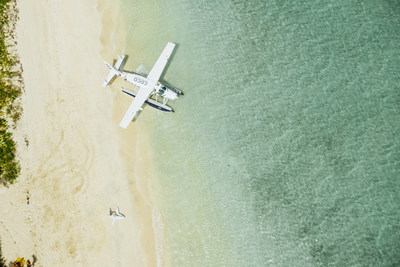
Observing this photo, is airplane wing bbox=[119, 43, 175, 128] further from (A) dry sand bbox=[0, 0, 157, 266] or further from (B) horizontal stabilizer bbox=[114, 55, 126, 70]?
(B) horizontal stabilizer bbox=[114, 55, 126, 70]

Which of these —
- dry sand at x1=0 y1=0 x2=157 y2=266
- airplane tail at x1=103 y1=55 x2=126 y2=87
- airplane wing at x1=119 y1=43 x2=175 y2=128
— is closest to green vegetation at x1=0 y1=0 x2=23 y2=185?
dry sand at x1=0 y1=0 x2=157 y2=266

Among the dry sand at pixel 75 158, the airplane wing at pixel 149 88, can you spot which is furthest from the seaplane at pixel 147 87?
the dry sand at pixel 75 158

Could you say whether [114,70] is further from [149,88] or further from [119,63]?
[149,88]

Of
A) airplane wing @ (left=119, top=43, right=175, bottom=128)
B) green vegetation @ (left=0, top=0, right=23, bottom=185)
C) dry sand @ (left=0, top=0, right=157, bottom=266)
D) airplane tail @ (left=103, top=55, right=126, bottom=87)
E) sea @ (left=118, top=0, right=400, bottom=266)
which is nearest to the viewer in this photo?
sea @ (left=118, top=0, right=400, bottom=266)

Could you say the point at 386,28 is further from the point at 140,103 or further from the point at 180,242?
the point at 180,242

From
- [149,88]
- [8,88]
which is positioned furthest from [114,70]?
[8,88]

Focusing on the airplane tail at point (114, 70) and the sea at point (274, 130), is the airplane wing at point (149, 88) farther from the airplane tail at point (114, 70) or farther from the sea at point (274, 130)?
the airplane tail at point (114, 70)
